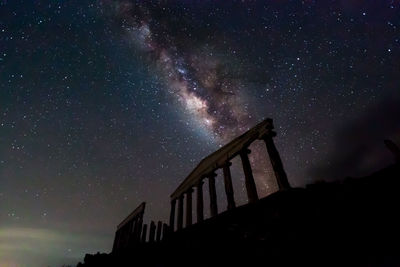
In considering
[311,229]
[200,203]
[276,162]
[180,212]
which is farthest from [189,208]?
[311,229]

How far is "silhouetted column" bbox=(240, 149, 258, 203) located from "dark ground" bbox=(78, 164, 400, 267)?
3299 mm

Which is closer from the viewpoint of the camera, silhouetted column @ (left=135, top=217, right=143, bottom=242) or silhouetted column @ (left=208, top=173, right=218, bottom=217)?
silhouetted column @ (left=208, top=173, right=218, bottom=217)

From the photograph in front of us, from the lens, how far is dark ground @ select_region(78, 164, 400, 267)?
242 cm

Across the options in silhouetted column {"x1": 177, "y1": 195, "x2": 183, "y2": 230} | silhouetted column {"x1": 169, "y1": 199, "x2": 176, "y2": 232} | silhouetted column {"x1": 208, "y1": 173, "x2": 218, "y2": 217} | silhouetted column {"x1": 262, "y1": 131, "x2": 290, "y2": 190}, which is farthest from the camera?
silhouetted column {"x1": 169, "y1": 199, "x2": 176, "y2": 232}

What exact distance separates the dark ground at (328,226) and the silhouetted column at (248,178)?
3299mm

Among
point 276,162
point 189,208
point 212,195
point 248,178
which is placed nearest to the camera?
point 276,162

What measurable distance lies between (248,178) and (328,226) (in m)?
4.18

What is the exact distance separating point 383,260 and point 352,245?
0.88 feet

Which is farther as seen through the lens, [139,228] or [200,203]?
[139,228]

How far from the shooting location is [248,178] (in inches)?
268

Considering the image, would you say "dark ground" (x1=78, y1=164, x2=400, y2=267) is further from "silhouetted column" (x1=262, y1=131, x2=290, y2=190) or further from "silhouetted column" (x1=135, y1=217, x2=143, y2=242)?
"silhouetted column" (x1=135, y1=217, x2=143, y2=242)

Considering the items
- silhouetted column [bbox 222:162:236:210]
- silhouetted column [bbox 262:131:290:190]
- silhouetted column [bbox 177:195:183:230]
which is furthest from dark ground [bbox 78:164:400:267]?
silhouetted column [bbox 177:195:183:230]

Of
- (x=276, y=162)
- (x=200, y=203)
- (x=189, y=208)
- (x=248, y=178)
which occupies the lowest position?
(x=276, y=162)

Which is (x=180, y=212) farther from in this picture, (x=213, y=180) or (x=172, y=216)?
(x=213, y=180)
